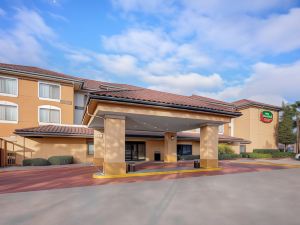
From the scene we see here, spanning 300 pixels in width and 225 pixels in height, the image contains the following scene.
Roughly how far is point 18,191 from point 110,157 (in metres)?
4.53

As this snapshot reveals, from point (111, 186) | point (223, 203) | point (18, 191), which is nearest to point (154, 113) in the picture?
point (111, 186)

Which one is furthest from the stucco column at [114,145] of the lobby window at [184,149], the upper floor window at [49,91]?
the lobby window at [184,149]

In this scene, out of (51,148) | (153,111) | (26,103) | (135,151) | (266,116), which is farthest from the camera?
(266,116)

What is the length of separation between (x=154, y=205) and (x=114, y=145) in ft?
18.5

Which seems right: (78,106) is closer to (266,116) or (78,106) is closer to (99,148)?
(99,148)

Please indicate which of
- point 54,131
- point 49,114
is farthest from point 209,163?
point 49,114

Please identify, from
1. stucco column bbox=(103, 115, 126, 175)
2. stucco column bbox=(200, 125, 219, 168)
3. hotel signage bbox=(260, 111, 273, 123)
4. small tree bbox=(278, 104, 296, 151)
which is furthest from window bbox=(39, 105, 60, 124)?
small tree bbox=(278, 104, 296, 151)

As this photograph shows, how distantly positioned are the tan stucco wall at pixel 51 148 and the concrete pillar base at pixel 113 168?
12.2m

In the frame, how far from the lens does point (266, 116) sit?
36875mm

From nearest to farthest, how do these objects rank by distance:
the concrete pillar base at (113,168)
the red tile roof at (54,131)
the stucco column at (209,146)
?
1. the concrete pillar base at (113,168)
2. the stucco column at (209,146)
3. the red tile roof at (54,131)

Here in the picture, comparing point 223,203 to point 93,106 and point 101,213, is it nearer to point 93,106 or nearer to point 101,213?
point 101,213

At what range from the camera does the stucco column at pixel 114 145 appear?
37.5 feet

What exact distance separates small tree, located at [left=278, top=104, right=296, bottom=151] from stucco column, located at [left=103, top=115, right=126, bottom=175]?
3635cm

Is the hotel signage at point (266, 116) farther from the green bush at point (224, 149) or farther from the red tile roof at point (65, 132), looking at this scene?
the red tile roof at point (65, 132)
